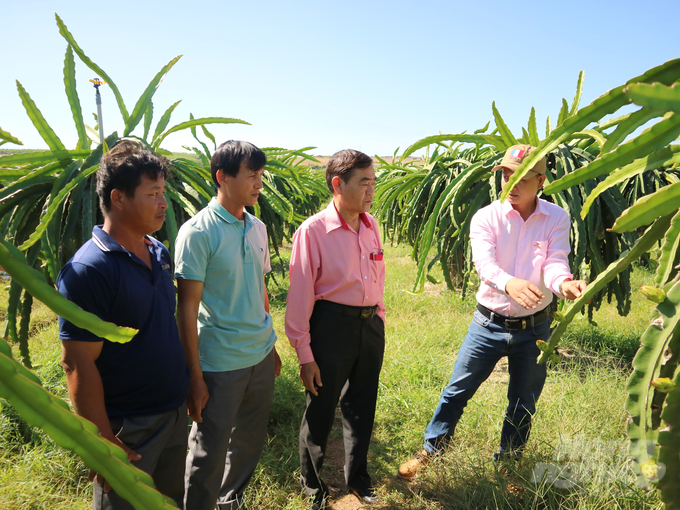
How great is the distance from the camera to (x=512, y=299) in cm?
229

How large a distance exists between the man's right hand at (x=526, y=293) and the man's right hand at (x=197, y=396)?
140 cm

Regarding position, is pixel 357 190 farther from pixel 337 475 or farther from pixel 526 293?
pixel 337 475

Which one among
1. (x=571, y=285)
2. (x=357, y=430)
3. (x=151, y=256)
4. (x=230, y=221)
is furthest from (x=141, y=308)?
(x=571, y=285)

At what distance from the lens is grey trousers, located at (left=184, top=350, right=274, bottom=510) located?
6.42ft

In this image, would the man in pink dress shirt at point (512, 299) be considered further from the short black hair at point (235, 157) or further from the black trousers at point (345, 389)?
the short black hair at point (235, 157)

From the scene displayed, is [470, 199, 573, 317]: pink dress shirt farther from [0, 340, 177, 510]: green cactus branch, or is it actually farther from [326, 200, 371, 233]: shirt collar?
[0, 340, 177, 510]: green cactus branch

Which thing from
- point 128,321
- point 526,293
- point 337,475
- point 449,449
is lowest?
point 337,475

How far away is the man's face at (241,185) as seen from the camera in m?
2.00

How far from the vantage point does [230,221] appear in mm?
1997

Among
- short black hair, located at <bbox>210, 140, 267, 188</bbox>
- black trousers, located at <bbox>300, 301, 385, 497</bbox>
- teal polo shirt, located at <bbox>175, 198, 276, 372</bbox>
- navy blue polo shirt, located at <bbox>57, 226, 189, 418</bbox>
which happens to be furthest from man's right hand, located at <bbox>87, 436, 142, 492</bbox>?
short black hair, located at <bbox>210, 140, 267, 188</bbox>

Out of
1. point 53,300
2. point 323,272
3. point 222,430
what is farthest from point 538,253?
point 53,300

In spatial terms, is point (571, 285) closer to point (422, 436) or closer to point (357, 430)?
point (357, 430)

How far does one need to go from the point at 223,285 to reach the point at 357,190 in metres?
0.81

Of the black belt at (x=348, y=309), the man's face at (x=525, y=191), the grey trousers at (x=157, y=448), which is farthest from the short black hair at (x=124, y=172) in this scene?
the man's face at (x=525, y=191)
